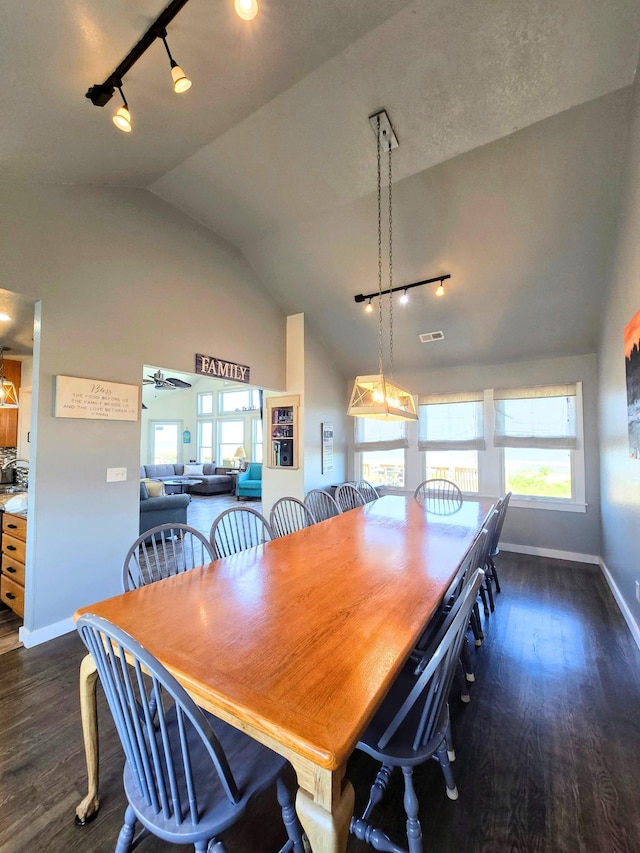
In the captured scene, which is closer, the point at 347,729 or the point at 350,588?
the point at 347,729

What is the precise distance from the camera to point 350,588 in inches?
62.7

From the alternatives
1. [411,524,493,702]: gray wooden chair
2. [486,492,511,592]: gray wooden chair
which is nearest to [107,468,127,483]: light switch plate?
[411,524,493,702]: gray wooden chair

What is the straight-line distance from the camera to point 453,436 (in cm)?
504

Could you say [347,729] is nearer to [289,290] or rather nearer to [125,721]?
[125,721]

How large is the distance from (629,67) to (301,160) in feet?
6.77

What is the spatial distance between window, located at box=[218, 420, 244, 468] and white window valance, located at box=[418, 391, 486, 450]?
20.2 feet

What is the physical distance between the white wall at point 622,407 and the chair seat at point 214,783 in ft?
8.67

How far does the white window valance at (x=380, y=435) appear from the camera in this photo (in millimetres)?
5414

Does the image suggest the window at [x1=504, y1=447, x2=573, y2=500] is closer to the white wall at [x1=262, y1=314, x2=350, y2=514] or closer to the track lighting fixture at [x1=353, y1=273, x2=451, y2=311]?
the track lighting fixture at [x1=353, y1=273, x2=451, y2=311]

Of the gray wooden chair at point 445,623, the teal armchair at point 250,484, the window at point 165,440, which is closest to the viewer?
the gray wooden chair at point 445,623

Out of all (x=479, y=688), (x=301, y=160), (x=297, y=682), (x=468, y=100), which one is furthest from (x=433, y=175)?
(x=479, y=688)

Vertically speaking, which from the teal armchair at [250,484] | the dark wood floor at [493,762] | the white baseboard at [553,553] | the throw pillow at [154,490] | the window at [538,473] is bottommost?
the dark wood floor at [493,762]

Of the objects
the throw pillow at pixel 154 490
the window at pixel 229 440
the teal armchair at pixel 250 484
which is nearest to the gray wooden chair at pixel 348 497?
the throw pillow at pixel 154 490

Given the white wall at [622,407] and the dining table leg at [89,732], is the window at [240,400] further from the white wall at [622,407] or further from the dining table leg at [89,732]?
the dining table leg at [89,732]
